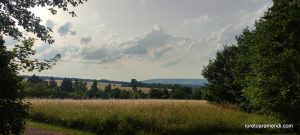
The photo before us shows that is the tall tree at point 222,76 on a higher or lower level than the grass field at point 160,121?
higher

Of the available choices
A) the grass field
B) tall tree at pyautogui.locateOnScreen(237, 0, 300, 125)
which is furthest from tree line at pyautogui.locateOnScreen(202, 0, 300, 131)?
the grass field

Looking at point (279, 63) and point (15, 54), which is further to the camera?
point (279, 63)

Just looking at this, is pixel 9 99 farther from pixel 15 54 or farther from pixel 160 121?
pixel 160 121

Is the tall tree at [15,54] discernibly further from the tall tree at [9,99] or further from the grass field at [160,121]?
the grass field at [160,121]

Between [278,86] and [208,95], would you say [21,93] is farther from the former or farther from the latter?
[208,95]

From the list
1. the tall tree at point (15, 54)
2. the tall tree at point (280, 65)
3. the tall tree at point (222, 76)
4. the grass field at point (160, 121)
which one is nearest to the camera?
the tall tree at point (15, 54)

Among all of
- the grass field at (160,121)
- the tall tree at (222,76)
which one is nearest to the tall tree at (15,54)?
the grass field at (160,121)

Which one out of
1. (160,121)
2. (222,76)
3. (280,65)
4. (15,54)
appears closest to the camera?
(15,54)

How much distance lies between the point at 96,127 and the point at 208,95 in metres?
19.4

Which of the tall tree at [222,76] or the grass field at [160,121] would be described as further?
the tall tree at [222,76]

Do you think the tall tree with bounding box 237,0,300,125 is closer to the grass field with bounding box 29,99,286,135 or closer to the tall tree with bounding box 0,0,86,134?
the grass field with bounding box 29,99,286,135

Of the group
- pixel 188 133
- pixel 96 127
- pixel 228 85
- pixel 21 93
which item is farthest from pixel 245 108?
pixel 21 93

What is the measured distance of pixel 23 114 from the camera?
1195cm

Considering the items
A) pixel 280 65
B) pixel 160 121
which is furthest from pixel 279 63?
pixel 160 121
